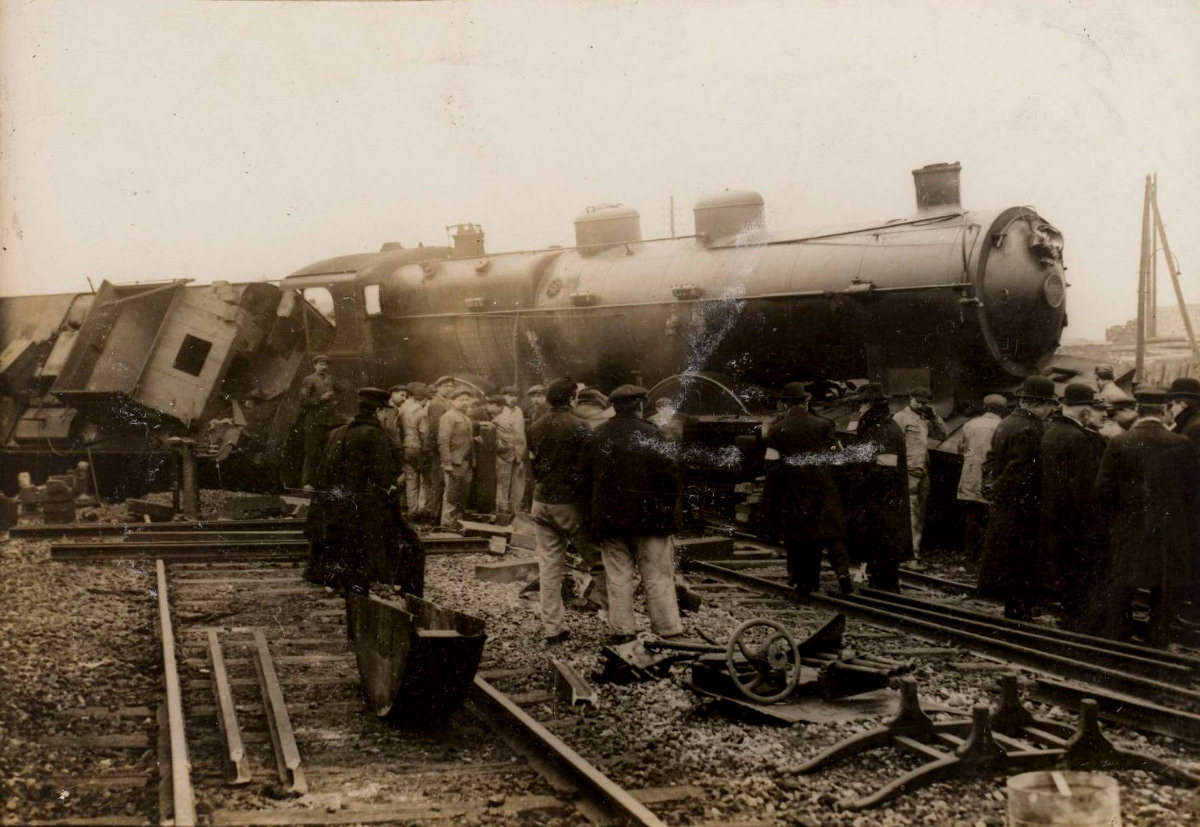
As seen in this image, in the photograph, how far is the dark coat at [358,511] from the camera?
7.75 metres

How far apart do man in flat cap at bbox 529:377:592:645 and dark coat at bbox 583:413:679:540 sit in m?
0.34

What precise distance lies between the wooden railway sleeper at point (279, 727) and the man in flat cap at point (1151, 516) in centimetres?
506

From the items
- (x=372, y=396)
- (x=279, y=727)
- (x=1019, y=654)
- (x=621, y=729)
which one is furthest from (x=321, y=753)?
(x=1019, y=654)

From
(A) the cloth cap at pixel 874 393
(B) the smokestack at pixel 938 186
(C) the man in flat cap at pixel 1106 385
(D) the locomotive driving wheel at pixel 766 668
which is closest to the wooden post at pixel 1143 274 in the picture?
(C) the man in flat cap at pixel 1106 385

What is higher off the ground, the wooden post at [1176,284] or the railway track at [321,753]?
the wooden post at [1176,284]

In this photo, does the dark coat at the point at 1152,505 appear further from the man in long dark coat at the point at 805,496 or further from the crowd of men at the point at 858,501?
the man in long dark coat at the point at 805,496

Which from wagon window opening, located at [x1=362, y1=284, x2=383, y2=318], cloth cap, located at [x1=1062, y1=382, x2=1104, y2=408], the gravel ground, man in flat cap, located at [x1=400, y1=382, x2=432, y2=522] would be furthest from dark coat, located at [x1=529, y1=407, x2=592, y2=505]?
wagon window opening, located at [x1=362, y1=284, x2=383, y2=318]

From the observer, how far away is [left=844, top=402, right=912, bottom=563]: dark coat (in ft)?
28.2

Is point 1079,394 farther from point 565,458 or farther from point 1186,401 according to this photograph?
point 565,458

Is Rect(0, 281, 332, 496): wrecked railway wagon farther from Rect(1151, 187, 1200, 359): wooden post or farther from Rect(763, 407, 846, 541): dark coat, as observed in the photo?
Rect(1151, 187, 1200, 359): wooden post

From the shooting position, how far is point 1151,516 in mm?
6742

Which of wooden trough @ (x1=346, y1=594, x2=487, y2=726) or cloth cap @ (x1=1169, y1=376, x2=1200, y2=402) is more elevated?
cloth cap @ (x1=1169, y1=376, x2=1200, y2=402)

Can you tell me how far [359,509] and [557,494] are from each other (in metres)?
1.46

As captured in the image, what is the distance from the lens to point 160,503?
14141mm
